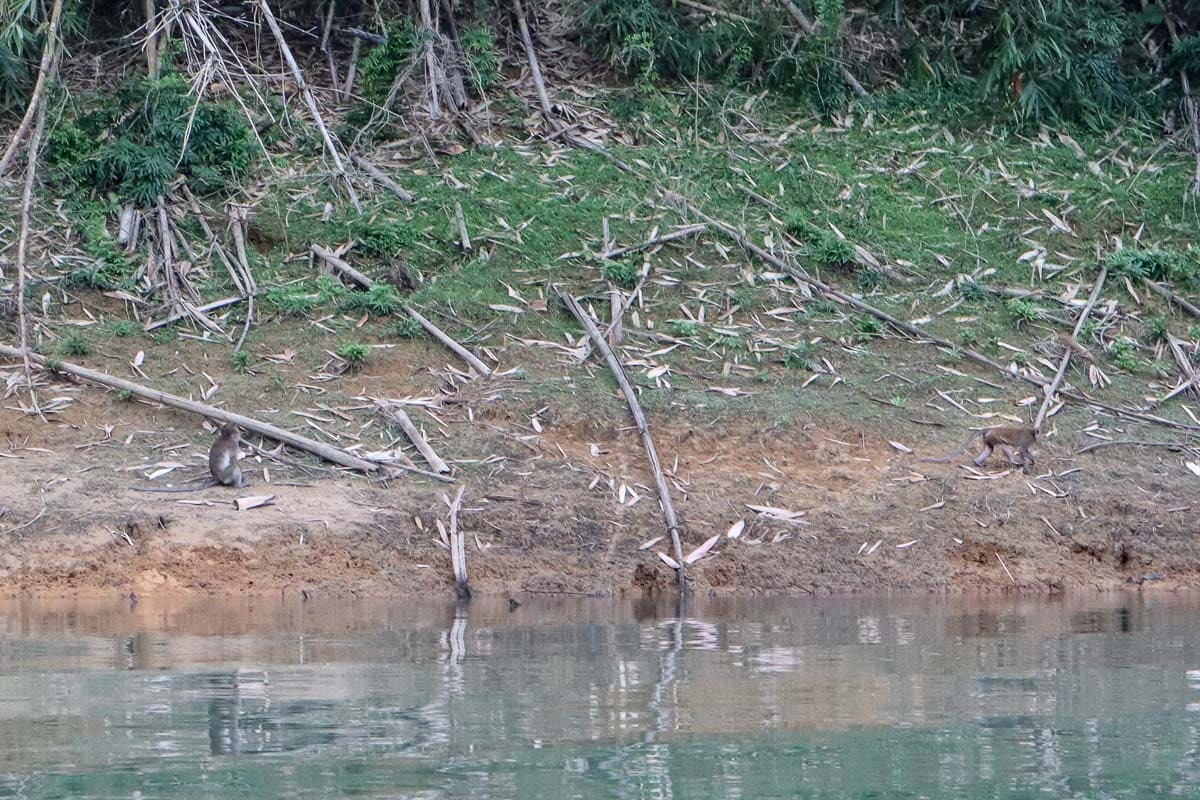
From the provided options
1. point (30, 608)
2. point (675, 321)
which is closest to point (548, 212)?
point (675, 321)

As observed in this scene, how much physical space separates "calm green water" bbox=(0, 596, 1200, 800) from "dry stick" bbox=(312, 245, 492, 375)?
300cm

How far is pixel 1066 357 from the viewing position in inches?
455

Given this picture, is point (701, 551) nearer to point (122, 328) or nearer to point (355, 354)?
point (355, 354)

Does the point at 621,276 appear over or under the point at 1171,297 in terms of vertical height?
→ over

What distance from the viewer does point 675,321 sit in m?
11.8

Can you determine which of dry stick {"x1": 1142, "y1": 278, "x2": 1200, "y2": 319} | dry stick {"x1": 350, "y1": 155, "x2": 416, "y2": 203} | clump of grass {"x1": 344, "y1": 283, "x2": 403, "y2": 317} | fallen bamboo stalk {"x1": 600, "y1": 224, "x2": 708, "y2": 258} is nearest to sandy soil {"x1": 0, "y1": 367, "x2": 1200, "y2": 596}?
clump of grass {"x1": 344, "y1": 283, "x2": 403, "y2": 317}

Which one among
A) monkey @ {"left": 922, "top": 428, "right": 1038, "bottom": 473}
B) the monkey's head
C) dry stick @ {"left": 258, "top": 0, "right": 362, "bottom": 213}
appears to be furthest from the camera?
dry stick @ {"left": 258, "top": 0, "right": 362, "bottom": 213}

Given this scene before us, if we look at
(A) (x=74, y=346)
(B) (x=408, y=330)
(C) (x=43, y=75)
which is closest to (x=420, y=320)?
(B) (x=408, y=330)

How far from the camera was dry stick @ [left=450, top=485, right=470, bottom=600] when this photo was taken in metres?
8.95

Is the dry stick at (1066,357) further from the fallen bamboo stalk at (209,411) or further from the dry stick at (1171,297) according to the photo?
the fallen bamboo stalk at (209,411)

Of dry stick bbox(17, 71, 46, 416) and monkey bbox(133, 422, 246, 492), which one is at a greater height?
dry stick bbox(17, 71, 46, 416)

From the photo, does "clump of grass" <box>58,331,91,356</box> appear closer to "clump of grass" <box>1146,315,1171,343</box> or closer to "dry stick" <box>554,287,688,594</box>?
"dry stick" <box>554,287,688,594</box>

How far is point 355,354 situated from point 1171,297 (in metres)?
6.59

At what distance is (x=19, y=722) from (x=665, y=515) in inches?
188
